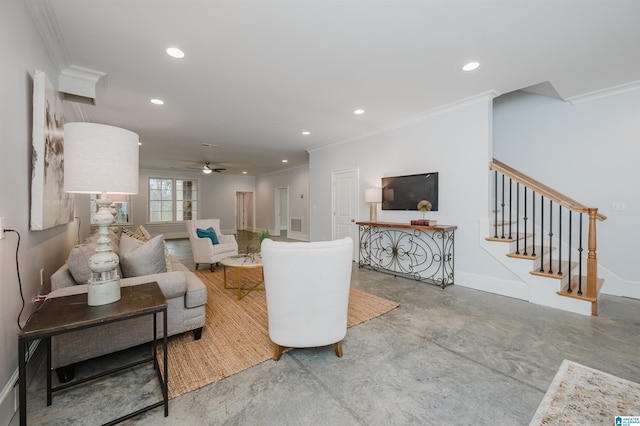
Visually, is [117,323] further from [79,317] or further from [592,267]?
[592,267]

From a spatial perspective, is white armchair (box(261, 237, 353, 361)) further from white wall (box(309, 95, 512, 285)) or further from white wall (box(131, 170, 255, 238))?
white wall (box(131, 170, 255, 238))

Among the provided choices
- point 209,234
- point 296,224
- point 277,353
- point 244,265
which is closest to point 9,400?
point 277,353

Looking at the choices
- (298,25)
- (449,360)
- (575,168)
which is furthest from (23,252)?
(575,168)

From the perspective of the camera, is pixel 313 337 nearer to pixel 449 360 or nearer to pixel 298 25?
pixel 449 360

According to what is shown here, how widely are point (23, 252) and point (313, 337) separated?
1982 mm

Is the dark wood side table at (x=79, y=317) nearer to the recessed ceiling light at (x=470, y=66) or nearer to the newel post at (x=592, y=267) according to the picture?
the recessed ceiling light at (x=470, y=66)

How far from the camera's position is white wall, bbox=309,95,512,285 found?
3484 mm

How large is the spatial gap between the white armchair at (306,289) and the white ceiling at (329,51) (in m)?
1.70

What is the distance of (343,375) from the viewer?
181 cm

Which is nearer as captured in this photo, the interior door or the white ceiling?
the white ceiling

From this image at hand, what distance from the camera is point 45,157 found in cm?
195

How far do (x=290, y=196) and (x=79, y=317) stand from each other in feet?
26.9

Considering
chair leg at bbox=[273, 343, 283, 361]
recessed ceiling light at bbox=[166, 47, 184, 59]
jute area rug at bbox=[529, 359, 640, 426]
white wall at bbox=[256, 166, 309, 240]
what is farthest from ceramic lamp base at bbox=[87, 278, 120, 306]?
Answer: white wall at bbox=[256, 166, 309, 240]

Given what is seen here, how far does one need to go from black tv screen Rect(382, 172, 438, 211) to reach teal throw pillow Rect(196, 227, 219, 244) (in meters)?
3.09
